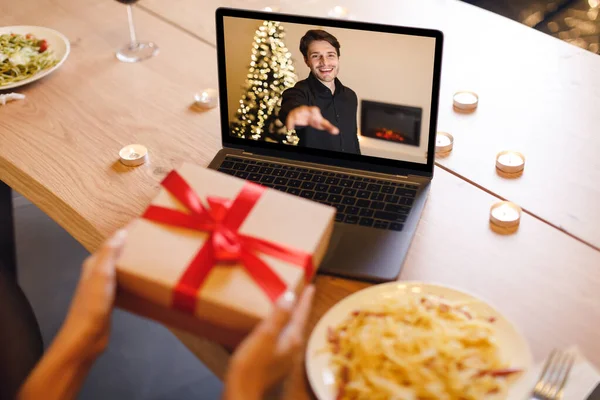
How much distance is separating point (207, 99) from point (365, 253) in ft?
1.71

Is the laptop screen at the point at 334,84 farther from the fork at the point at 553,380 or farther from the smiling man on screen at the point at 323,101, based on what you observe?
the fork at the point at 553,380

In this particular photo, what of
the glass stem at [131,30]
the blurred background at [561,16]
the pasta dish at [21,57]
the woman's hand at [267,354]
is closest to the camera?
the woman's hand at [267,354]

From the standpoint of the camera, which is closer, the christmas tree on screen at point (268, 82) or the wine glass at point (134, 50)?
the christmas tree on screen at point (268, 82)

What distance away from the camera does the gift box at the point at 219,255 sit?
2.70 feet

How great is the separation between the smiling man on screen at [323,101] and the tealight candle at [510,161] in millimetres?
245

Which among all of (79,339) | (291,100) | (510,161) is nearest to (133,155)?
(291,100)

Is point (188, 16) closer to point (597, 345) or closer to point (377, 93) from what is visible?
point (377, 93)

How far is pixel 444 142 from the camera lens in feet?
4.02

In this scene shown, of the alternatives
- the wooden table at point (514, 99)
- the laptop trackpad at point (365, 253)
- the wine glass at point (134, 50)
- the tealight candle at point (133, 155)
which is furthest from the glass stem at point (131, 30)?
the laptop trackpad at point (365, 253)

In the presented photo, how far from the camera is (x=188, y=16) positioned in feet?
5.51

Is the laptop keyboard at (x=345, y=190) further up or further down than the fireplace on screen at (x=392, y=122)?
further down

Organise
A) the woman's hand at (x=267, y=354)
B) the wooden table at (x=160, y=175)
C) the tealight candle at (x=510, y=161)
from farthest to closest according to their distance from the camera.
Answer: the tealight candle at (x=510, y=161), the wooden table at (x=160, y=175), the woman's hand at (x=267, y=354)

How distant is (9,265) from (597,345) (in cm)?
156

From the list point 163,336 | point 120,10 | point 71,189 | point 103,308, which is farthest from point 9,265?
point 103,308
